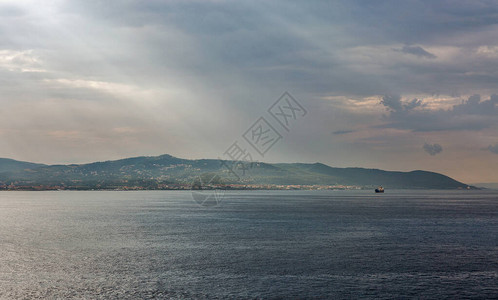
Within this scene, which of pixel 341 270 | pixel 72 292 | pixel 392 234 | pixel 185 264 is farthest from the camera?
pixel 392 234

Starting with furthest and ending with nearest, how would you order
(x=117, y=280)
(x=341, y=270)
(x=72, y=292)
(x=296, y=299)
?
(x=341, y=270), (x=117, y=280), (x=72, y=292), (x=296, y=299)

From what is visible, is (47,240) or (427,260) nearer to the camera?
(427,260)

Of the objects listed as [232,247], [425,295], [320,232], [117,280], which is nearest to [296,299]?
[425,295]

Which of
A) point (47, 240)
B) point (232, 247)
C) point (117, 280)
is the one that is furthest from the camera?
point (47, 240)

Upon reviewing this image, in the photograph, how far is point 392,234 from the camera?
9306 centimetres

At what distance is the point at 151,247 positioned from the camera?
7406 centimetres

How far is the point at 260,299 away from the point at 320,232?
5662 centimetres

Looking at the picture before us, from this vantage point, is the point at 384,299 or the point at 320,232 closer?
the point at 384,299

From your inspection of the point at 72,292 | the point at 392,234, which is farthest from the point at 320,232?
the point at 72,292

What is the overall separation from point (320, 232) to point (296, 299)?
5591 cm

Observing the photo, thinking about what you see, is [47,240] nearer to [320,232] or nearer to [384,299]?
[320,232]

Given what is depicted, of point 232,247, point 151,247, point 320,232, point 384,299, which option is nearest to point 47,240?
point 151,247

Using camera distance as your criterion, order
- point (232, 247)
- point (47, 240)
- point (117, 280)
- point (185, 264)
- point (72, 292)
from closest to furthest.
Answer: point (72, 292), point (117, 280), point (185, 264), point (232, 247), point (47, 240)

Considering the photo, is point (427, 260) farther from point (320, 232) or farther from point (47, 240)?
point (47, 240)
